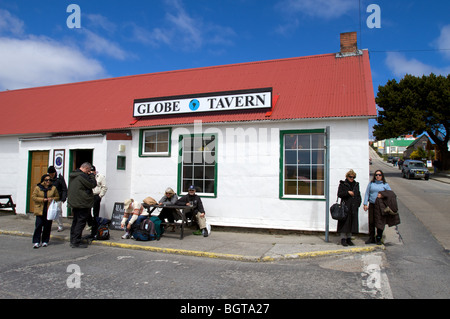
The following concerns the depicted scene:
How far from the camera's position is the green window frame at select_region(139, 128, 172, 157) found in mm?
10008

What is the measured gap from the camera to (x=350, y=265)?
596 cm

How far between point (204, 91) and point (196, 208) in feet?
13.6

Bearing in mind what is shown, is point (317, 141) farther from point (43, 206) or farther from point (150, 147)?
point (43, 206)

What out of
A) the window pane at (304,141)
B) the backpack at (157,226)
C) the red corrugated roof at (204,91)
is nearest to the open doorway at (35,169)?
the red corrugated roof at (204,91)

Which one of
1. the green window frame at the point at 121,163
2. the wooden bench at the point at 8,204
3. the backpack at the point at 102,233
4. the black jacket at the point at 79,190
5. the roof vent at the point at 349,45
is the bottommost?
the backpack at the point at 102,233

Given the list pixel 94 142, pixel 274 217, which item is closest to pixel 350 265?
pixel 274 217

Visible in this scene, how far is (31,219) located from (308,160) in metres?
9.42

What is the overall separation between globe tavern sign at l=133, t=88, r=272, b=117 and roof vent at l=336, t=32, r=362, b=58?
348 centimetres

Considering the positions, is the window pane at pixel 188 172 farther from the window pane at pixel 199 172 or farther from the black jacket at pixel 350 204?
the black jacket at pixel 350 204

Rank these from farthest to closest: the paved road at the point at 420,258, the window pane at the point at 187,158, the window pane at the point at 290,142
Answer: the window pane at the point at 187,158
the window pane at the point at 290,142
the paved road at the point at 420,258

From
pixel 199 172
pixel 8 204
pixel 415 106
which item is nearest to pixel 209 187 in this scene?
pixel 199 172

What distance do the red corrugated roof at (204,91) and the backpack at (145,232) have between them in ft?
10.7

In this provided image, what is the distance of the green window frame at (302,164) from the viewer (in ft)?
28.1
